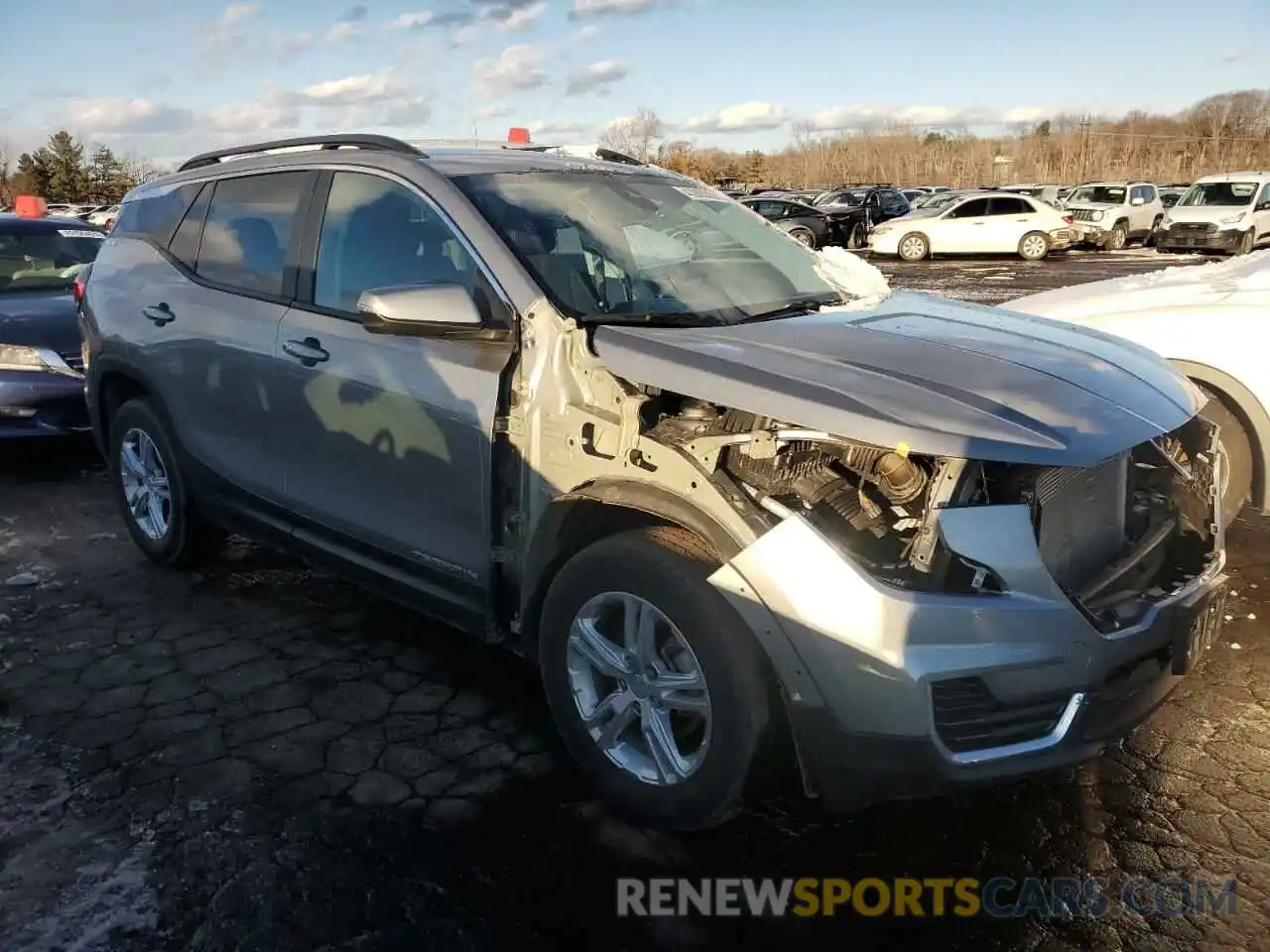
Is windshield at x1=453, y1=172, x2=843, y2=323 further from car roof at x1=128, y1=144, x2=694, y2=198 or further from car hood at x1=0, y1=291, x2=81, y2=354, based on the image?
car hood at x1=0, y1=291, x2=81, y2=354

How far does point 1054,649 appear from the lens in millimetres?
2348

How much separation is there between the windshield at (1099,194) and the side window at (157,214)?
27.4 metres

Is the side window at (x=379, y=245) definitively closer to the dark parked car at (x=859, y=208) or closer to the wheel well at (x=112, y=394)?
the wheel well at (x=112, y=394)

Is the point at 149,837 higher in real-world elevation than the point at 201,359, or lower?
lower

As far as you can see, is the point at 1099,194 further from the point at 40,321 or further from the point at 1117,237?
the point at 40,321

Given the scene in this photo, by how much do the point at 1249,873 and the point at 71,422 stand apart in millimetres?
6585

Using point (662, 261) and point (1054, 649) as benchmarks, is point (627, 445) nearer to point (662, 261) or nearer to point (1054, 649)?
point (662, 261)

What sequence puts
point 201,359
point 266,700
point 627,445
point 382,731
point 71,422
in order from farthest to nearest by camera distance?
1. point 71,422
2. point 201,359
3. point 266,700
4. point 382,731
5. point 627,445

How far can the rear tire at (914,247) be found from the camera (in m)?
24.9

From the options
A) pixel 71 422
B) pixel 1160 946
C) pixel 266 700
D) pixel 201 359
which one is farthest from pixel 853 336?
pixel 71 422

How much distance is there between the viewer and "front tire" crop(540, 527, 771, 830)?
2.50 meters

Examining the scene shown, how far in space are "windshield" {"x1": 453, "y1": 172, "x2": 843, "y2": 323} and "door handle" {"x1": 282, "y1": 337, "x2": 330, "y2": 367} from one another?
77 centimetres

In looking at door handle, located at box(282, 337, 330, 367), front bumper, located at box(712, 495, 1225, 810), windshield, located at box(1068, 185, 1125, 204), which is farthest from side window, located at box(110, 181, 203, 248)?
windshield, located at box(1068, 185, 1125, 204)

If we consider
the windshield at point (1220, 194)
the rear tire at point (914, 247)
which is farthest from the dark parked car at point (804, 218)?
the windshield at point (1220, 194)
